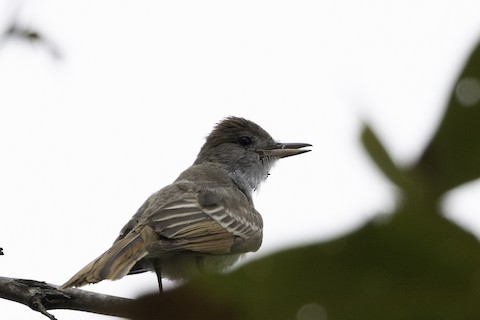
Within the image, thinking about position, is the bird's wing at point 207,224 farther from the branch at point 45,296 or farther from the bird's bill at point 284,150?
the bird's bill at point 284,150

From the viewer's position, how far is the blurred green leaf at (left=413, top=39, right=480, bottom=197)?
1.85 feet

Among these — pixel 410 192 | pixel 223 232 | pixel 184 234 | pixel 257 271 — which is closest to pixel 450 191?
pixel 410 192

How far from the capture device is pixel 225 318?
0.53m

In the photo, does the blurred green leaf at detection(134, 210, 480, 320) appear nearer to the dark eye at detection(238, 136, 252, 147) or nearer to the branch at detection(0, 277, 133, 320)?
the branch at detection(0, 277, 133, 320)

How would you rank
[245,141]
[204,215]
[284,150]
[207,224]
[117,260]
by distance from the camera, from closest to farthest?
[117,260] < [207,224] < [204,215] < [284,150] < [245,141]

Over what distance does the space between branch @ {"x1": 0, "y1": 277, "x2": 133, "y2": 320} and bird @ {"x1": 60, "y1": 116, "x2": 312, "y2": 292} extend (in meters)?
0.13

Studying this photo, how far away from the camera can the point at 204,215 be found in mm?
6613

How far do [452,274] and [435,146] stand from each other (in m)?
0.11

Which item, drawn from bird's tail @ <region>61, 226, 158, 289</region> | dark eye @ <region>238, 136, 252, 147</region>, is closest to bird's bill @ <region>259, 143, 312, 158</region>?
dark eye @ <region>238, 136, 252, 147</region>

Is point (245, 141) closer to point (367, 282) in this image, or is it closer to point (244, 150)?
point (244, 150)

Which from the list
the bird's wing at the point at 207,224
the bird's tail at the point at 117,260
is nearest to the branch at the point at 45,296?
the bird's tail at the point at 117,260

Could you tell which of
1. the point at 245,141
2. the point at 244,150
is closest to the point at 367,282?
the point at 244,150

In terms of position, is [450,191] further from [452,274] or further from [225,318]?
[225,318]

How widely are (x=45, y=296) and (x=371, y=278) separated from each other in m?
4.11
